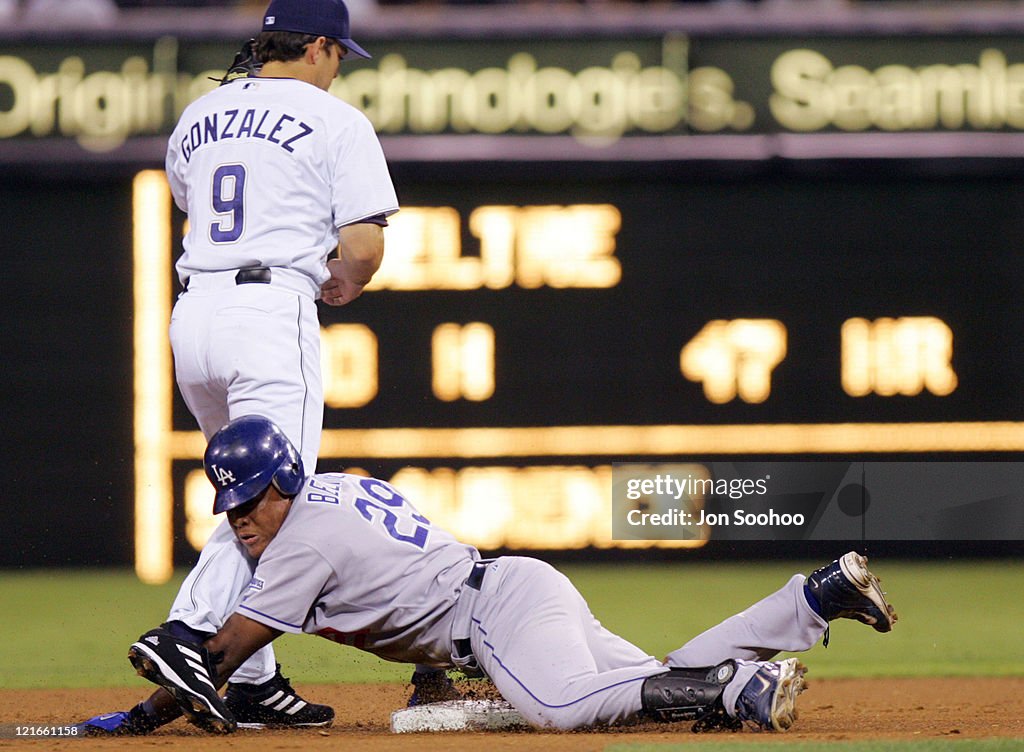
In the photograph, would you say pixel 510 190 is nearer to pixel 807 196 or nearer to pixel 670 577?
pixel 807 196

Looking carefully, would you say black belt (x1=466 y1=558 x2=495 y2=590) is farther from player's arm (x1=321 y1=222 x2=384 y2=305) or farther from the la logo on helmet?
player's arm (x1=321 y1=222 x2=384 y2=305)

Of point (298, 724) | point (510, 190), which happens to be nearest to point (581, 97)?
point (510, 190)

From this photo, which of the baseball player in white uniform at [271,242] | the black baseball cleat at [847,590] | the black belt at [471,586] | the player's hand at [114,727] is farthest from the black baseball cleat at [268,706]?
the black baseball cleat at [847,590]

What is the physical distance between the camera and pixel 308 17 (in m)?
4.35

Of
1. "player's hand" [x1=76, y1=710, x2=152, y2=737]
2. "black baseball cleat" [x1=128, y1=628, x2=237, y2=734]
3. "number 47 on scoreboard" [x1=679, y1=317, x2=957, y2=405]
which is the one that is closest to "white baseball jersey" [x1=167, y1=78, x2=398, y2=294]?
"black baseball cleat" [x1=128, y1=628, x2=237, y2=734]

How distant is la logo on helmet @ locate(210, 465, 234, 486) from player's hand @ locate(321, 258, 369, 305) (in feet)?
2.37

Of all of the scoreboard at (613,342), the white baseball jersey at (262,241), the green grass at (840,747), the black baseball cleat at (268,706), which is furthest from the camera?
the scoreboard at (613,342)

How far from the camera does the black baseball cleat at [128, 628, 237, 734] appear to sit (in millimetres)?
3648

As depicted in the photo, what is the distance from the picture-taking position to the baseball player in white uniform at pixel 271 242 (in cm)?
404

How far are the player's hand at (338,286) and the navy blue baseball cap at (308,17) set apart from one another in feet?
1.96

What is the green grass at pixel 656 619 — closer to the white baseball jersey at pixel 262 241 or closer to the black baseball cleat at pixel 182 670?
the white baseball jersey at pixel 262 241

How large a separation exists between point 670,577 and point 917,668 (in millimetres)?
2556

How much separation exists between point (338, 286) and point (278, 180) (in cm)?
34

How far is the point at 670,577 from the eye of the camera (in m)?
8.25
